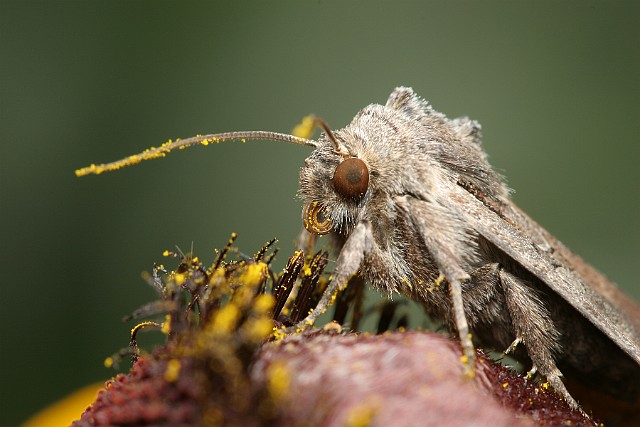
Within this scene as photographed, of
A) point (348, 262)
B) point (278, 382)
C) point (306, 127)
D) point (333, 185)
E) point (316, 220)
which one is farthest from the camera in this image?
point (316, 220)

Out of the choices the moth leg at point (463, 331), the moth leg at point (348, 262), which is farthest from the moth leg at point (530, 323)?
the moth leg at point (348, 262)

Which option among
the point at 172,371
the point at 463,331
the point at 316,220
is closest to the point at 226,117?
the point at 316,220

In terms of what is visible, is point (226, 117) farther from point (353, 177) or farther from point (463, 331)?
point (463, 331)

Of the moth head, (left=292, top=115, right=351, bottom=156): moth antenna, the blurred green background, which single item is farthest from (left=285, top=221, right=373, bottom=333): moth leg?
the blurred green background

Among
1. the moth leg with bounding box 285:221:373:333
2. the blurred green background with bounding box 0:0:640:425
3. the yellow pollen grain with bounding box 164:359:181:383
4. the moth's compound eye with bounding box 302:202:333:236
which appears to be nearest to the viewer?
the yellow pollen grain with bounding box 164:359:181:383

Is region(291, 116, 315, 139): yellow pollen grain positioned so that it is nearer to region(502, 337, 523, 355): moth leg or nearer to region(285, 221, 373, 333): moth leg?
region(285, 221, 373, 333): moth leg

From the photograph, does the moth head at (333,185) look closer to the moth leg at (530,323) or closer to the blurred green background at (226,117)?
the moth leg at (530,323)

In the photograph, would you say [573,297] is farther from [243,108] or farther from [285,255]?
[243,108]
